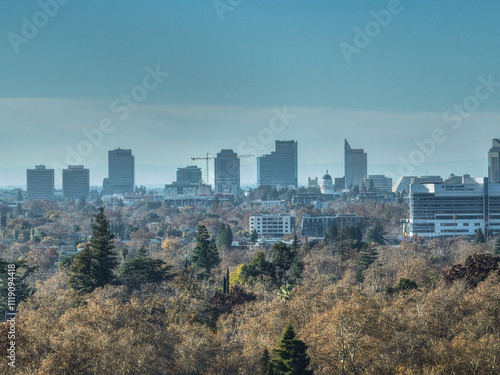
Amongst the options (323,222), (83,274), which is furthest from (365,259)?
(323,222)

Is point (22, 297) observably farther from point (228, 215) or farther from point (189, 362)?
point (228, 215)

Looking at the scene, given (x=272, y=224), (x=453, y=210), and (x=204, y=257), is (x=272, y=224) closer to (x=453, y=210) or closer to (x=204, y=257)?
(x=453, y=210)

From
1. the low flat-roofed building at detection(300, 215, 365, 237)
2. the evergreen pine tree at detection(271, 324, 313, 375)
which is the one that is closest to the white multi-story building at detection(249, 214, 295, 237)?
the low flat-roofed building at detection(300, 215, 365, 237)

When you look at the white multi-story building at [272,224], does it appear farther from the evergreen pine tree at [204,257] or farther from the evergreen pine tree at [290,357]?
the evergreen pine tree at [290,357]

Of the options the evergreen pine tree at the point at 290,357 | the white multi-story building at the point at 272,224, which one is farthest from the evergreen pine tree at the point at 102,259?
the white multi-story building at the point at 272,224

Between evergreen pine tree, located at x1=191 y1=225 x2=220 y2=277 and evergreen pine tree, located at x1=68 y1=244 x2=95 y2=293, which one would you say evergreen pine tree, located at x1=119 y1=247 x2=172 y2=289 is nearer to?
evergreen pine tree, located at x1=68 y1=244 x2=95 y2=293

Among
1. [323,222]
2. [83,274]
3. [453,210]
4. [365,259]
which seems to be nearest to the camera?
[83,274]
